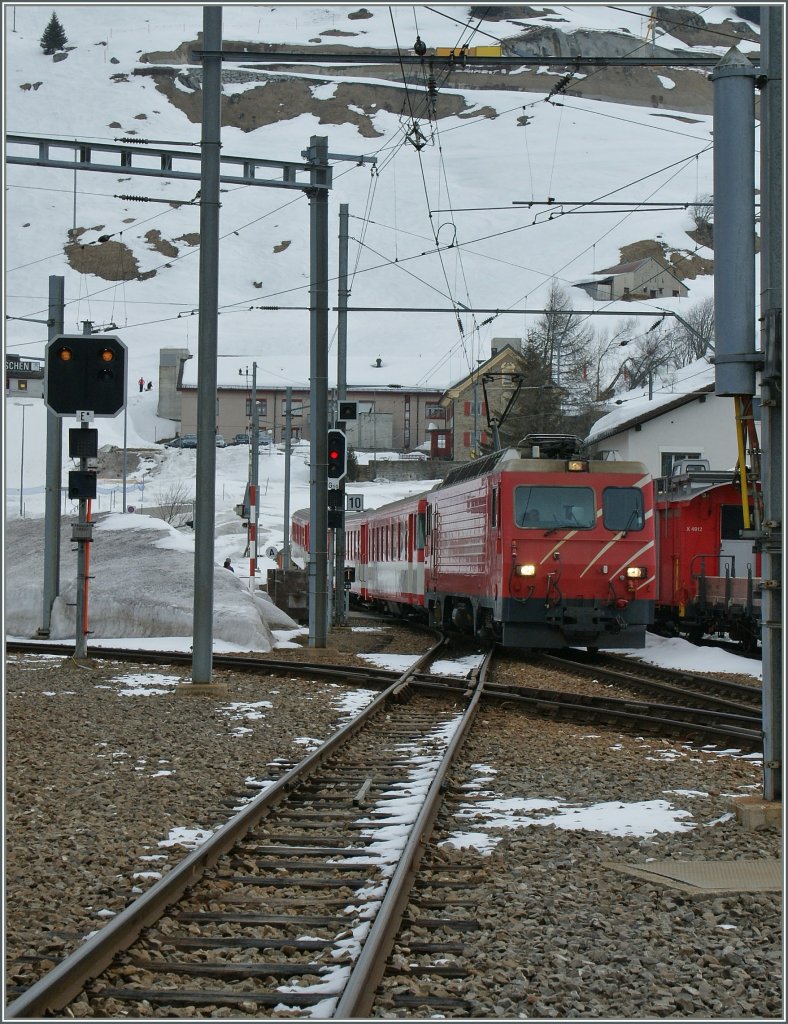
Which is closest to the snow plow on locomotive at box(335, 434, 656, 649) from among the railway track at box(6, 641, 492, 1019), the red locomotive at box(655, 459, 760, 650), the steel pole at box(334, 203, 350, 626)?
the red locomotive at box(655, 459, 760, 650)

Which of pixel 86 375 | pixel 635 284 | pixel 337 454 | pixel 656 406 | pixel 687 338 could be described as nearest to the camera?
pixel 86 375

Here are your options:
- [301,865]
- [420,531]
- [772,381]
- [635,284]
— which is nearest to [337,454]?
[420,531]

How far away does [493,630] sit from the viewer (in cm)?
2131

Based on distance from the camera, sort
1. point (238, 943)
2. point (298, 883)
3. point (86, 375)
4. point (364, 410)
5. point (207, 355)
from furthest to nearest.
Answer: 1. point (364, 410)
2. point (86, 375)
3. point (207, 355)
4. point (298, 883)
5. point (238, 943)

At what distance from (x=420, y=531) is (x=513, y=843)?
72.1 feet

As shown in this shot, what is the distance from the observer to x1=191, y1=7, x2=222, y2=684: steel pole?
50.2 ft

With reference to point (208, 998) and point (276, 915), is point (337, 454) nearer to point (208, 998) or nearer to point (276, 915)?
point (276, 915)

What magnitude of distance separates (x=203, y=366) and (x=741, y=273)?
8.56m

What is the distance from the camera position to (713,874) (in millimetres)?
6805

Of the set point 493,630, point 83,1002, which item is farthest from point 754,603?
point 83,1002

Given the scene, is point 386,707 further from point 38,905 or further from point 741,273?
point 38,905

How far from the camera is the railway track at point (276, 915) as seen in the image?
4891 mm

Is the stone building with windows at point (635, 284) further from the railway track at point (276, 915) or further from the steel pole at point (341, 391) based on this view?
the railway track at point (276, 915)

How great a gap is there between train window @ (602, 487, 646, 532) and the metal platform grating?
13013 millimetres
